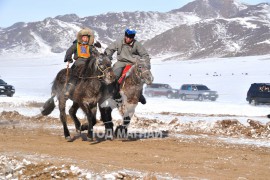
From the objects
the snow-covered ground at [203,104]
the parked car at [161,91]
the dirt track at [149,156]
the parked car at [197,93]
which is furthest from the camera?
the parked car at [161,91]

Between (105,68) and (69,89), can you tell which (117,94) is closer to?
(105,68)

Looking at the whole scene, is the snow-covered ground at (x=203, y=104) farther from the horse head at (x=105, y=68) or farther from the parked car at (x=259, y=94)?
the horse head at (x=105, y=68)

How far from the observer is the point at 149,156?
9.22 m

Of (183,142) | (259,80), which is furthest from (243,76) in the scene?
(183,142)

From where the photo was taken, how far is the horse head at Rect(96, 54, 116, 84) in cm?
1060

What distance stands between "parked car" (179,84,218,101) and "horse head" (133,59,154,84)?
3189cm

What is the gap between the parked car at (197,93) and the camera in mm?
42750

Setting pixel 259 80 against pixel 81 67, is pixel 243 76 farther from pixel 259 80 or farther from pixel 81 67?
pixel 81 67

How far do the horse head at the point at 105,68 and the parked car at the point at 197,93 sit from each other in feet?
107

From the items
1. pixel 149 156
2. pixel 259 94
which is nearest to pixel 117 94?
pixel 149 156

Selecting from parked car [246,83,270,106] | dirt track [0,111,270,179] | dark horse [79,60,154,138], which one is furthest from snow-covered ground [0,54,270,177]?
dark horse [79,60,154,138]

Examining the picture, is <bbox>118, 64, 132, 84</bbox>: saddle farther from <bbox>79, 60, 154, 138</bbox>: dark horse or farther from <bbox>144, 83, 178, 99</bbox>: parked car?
<bbox>144, 83, 178, 99</bbox>: parked car

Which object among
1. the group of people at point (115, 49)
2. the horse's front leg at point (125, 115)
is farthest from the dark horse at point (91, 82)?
the horse's front leg at point (125, 115)

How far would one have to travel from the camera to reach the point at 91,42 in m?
12.0
